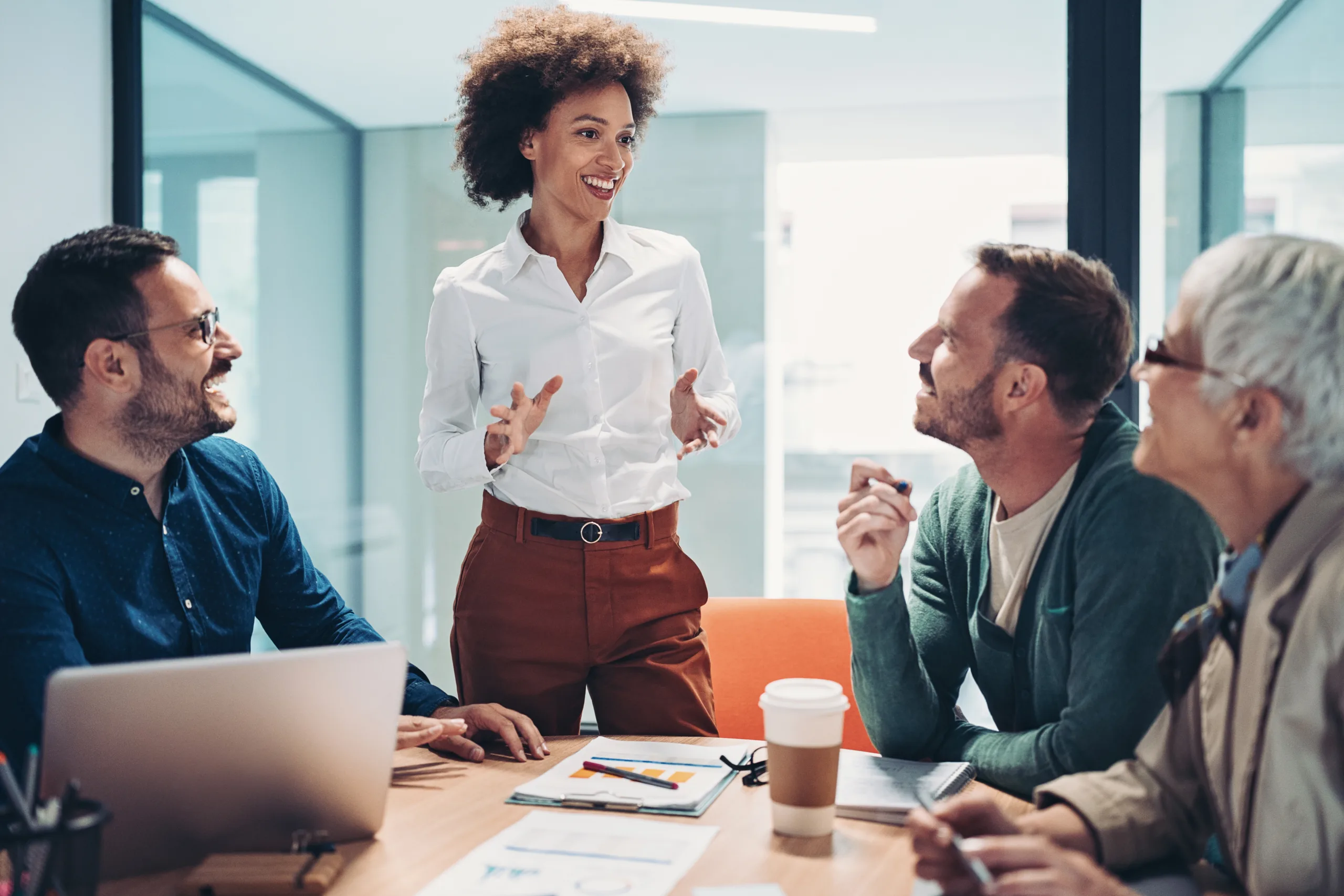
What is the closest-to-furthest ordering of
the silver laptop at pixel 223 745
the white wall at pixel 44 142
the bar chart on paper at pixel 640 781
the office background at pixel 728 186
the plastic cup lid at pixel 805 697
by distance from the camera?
the silver laptop at pixel 223 745, the plastic cup lid at pixel 805 697, the bar chart on paper at pixel 640 781, the office background at pixel 728 186, the white wall at pixel 44 142

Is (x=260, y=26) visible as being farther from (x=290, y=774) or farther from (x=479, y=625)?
(x=290, y=774)

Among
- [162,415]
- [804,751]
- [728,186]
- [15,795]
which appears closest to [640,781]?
[804,751]

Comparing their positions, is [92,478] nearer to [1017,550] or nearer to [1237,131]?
[1017,550]

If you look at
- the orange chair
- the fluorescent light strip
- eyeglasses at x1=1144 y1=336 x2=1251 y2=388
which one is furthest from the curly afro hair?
eyeglasses at x1=1144 y1=336 x2=1251 y2=388

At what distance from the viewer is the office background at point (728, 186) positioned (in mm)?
2523

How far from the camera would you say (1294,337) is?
3.44ft

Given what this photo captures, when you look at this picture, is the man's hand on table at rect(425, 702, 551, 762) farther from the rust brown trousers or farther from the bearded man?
the rust brown trousers

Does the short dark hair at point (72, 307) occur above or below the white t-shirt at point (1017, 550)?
above

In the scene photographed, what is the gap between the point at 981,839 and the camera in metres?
0.98

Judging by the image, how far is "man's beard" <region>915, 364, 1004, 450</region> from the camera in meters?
1.62

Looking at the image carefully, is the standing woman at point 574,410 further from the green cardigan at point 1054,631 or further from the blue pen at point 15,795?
the blue pen at point 15,795

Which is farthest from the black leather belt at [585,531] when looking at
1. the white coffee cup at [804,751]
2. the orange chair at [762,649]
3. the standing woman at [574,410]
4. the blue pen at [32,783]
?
the blue pen at [32,783]

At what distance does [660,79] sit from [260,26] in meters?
1.49

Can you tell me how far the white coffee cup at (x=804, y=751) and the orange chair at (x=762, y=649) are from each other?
0.87 metres
